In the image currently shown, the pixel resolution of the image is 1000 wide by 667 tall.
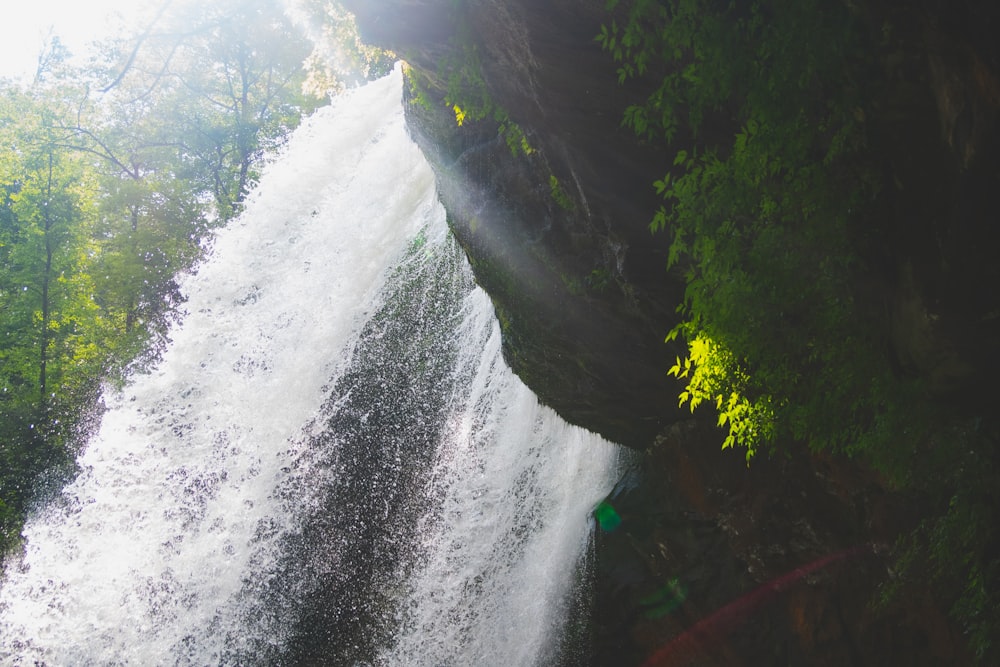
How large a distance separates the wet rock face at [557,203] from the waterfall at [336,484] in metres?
2.39

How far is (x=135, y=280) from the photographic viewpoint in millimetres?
20219

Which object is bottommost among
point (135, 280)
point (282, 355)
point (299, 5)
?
point (135, 280)

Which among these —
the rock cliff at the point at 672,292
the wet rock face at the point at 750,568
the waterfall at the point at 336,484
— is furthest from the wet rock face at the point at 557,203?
the waterfall at the point at 336,484

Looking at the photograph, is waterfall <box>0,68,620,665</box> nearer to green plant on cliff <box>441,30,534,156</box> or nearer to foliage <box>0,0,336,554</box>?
foliage <box>0,0,336,554</box>

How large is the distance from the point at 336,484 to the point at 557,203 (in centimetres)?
829

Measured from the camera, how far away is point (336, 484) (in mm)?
13523

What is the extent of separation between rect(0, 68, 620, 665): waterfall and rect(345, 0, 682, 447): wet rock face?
2.39m

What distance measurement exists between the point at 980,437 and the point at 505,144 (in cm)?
617

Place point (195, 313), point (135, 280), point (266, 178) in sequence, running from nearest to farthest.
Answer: point (195, 313)
point (135, 280)
point (266, 178)

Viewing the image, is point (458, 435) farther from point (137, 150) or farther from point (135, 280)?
point (137, 150)

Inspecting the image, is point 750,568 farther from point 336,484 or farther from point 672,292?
point 336,484

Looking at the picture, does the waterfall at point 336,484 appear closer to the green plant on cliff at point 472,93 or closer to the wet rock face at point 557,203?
the wet rock face at point 557,203

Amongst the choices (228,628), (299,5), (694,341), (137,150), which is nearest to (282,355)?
(228,628)

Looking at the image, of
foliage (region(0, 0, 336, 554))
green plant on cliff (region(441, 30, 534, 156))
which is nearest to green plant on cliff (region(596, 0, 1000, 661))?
green plant on cliff (region(441, 30, 534, 156))
